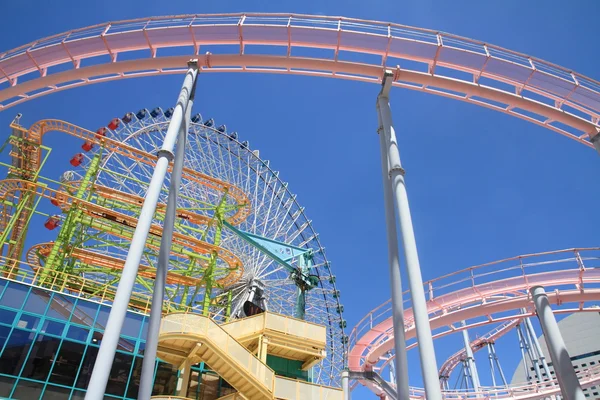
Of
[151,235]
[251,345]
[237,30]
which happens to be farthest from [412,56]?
[151,235]

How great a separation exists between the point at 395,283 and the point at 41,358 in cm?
1330

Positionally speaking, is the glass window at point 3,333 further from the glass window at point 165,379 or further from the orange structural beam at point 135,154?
the orange structural beam at point 135,154

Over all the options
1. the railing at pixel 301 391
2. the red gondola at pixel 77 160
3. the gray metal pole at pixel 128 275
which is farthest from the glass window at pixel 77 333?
the red gondola at pixel 77 160

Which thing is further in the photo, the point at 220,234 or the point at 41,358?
the point at 220,234

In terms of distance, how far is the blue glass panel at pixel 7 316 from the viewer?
53.1 ft

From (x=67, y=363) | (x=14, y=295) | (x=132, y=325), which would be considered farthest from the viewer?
(x=132, y=325)

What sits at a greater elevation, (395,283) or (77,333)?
(77,333)

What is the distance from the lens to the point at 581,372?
24.4 m

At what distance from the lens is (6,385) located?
600 inches

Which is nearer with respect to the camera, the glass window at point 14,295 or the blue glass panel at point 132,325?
the glass window at point 14,295

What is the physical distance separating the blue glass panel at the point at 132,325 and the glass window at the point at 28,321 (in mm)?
3232

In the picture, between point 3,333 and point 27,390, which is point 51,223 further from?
point 27,390

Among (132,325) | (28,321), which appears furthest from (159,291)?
(132,325)

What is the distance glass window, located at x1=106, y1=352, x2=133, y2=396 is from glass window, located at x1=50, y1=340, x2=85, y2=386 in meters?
1.32
